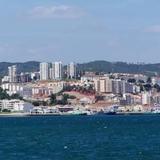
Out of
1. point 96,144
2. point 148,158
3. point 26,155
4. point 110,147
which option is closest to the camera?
point 148,158

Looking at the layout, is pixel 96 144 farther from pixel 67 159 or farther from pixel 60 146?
pixel 67 159

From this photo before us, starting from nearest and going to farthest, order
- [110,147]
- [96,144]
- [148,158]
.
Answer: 1. [148,158]
2. [110,147]
3. [96,144]

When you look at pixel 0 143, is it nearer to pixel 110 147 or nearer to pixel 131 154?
pixel 110 147

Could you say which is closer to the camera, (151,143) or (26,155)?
(26,155)

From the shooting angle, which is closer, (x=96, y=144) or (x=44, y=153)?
(x=44, y=153)

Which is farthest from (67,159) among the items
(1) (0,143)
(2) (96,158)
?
(1) (0,143)

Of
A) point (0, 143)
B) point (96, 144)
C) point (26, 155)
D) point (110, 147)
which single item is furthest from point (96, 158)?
point (0, 143)

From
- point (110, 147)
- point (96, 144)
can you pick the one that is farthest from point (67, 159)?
point (96, 144)

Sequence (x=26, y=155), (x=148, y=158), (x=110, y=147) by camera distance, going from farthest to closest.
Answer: (x=110, y=147) → (x=26, y=155) → (x=148, y=158)

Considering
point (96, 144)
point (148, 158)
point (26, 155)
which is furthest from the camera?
point (96, 144)
